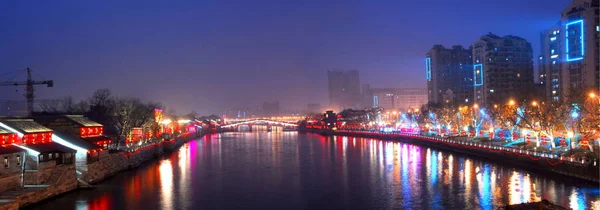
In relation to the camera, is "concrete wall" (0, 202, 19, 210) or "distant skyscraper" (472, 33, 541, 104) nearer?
"concrete wall" (0, 202, 19, 210)

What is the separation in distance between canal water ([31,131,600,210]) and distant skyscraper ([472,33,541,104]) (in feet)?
174

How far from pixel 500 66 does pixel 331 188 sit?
229ft

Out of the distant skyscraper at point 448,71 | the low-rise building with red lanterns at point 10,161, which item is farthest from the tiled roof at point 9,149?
the distant skyscraper at point 448,71

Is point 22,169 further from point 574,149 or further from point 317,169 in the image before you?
point 574,149

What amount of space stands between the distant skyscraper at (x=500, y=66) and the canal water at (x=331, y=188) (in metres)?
52.9

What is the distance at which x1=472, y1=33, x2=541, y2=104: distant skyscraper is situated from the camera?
3415 inches

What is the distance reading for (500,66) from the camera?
8712 cm

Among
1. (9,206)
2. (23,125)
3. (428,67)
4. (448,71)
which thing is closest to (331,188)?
(9,206)

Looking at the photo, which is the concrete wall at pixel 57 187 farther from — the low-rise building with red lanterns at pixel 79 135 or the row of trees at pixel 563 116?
the row of trees at pixel 563 116

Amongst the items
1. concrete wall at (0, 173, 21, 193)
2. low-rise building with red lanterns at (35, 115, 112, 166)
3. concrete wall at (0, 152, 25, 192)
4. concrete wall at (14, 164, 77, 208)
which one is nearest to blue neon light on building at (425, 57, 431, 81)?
low-rise building with red lanterns at (35, 115, 112, 166)

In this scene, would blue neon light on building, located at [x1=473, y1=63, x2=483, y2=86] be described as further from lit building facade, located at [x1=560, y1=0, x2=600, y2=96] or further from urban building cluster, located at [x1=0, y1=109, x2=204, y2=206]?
urban building cluster, located at [x1=0, y1=109, x2=204, y2=206]

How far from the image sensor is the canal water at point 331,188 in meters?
22.2

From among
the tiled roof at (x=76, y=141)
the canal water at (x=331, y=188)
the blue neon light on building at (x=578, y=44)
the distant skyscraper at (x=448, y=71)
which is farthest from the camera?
the distant skyscraper at (x=448, y=71)

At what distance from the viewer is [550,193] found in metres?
23.0
